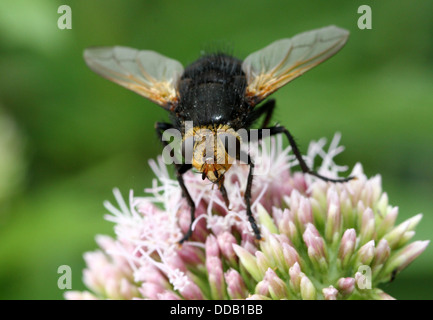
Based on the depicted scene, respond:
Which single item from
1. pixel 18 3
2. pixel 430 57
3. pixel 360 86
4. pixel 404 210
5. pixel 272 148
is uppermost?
pixel 18 3

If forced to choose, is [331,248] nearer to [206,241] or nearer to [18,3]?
[206,241]

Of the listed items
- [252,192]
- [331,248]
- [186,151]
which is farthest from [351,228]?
[186,151]

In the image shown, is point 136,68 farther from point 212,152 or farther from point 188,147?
point 212,152

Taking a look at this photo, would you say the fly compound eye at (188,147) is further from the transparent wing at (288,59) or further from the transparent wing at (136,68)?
the transparent wing at (136,68)

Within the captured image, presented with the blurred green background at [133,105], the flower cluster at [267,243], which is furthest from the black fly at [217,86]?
the blurred green background at [133,105]

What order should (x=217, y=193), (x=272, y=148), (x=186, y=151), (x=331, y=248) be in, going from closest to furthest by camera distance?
(x=186, y=151) → (x=331, y=248) → (x=217, y=193) → (x=272, y=148)

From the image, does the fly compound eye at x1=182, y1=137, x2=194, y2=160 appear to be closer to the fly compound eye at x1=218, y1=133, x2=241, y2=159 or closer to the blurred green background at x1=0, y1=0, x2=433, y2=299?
the fly compound eye at x1=218, y1=133, x2=241, y2=159

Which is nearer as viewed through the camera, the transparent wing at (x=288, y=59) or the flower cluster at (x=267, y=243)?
the flower cluster at (x=267, y=243)
